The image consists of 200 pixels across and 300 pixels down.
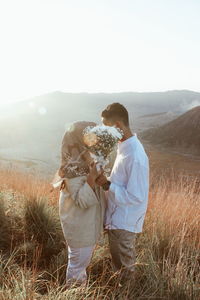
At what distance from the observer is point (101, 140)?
2750 millimetres

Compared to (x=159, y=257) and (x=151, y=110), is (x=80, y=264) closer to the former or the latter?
(x=159, y=257)

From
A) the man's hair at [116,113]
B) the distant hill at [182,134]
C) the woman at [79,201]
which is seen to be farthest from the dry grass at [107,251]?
the distant hill at [182,134]

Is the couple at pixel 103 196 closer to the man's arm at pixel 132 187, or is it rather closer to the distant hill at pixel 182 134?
the man's arm at pixel 132 187

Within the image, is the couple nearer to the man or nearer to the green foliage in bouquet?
the man

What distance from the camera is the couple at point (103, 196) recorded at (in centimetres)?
294

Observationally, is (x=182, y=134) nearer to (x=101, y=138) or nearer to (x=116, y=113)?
(x=116, y=113)

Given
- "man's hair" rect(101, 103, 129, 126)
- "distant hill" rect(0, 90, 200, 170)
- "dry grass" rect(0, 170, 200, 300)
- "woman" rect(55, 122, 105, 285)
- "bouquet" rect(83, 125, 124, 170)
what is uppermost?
"man's hair" rect(101, 103, 129, 126)

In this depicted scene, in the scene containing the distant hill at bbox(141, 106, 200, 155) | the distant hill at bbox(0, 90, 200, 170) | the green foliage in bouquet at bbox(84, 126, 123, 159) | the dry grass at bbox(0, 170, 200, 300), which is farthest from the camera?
the distant hill at bbox(141, 106, 200, 155)

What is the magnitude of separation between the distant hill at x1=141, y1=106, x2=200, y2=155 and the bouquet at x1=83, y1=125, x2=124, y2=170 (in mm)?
20968

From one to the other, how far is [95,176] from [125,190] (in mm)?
281

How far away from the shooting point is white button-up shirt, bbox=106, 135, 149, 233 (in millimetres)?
2951

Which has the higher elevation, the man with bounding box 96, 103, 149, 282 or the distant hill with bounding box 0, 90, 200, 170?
the man with bounding box 96, 103, 149, 282

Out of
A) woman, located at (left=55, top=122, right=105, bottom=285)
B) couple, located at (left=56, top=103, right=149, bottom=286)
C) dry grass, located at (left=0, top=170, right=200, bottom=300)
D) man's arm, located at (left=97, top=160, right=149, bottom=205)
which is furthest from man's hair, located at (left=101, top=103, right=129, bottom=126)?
dry grass, located at (left=0, top=170, right=200, bottom=300)

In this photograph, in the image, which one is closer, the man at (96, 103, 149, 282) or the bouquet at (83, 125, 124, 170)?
the bouquet at (83, 125, 124, 170)
